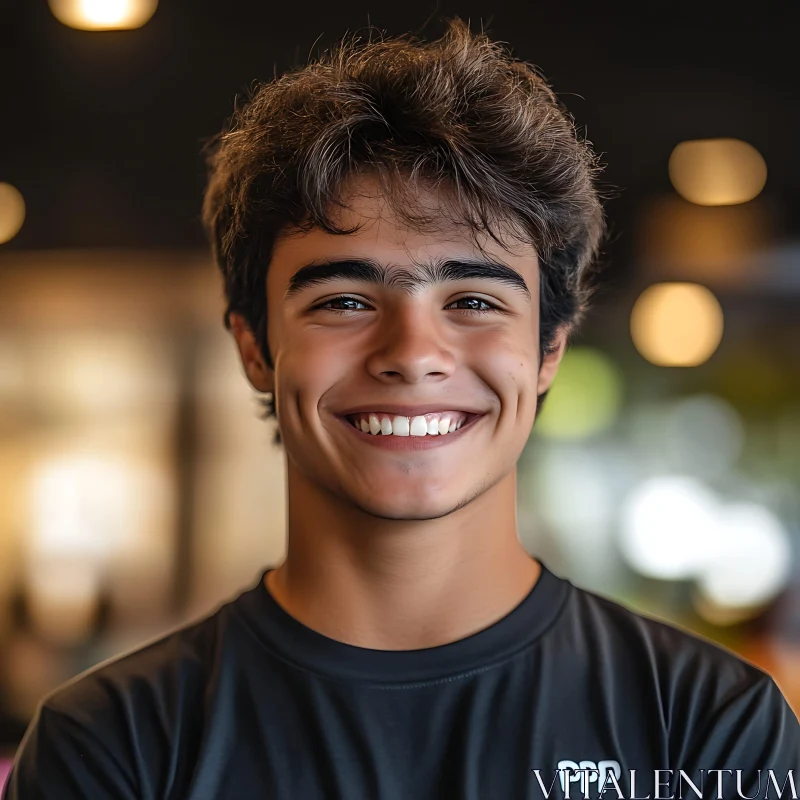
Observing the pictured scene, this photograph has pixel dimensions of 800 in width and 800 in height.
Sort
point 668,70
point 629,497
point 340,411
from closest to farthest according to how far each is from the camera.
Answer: point 340,411, point 668,70, point 629,497

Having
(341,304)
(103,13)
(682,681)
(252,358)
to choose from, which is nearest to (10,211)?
(103,13)

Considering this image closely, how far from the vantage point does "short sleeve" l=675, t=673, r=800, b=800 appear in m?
1.14

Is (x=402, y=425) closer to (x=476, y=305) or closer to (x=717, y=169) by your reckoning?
(x=476, y=305)

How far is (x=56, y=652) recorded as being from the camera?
172cm

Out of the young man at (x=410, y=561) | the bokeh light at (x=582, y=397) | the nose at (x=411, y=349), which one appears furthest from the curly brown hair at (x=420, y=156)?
the bokeh light at (x=582, y=397)

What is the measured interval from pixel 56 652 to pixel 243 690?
66 centimetres

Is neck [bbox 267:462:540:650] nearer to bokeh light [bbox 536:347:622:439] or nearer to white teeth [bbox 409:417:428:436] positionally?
white teeth [bbox 409:417:428:436]

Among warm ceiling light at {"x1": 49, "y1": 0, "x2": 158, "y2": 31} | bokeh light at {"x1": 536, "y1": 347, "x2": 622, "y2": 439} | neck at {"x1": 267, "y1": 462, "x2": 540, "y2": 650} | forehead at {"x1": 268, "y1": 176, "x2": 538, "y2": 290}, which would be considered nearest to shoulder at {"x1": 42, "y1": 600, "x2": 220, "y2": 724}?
neck at {"x1": 267, "y1": 462, "x2": 540, "y2": 650}

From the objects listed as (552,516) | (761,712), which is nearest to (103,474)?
(552,516)

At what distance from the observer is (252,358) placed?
4.35 ft

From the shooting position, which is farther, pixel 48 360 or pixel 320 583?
pixel 48 360

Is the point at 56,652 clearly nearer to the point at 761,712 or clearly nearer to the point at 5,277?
the point at 5,277

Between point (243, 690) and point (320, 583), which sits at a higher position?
point (320, 583)

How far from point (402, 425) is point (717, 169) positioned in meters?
0.81
